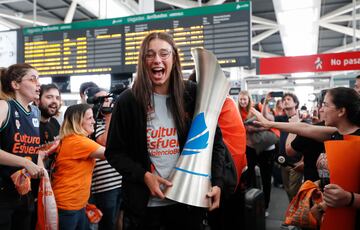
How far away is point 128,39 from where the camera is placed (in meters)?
4.58

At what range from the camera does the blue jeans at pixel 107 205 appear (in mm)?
2545

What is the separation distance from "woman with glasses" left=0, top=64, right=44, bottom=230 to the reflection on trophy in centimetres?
90

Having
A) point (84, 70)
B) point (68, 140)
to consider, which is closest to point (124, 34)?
point (84, 70)

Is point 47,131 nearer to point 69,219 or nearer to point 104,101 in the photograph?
point 104,101

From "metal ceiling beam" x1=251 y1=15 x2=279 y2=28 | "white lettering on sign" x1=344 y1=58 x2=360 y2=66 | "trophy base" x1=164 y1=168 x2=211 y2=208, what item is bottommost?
"trophy base" x1=164 y1=168 x2=211 y2=208

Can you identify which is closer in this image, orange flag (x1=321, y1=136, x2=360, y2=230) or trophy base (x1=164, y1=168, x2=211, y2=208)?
trophy base (x1=164, y1=168, x2=211, y2=208)

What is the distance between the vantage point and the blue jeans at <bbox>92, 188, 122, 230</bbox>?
8.35ft

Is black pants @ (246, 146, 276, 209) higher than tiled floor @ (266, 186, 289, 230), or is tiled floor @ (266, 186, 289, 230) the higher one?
black pants @ (246, 146, 276, 209)

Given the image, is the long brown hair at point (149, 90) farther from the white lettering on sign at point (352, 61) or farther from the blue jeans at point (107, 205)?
the white lettering on sign at point (352, 61)

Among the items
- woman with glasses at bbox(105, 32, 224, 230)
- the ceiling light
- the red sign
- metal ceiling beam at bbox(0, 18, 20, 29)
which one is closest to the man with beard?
woman with glasses at bbox(105, 32, 224, 230)

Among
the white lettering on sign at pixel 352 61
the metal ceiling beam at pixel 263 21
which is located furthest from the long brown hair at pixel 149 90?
the metal ceiling beam at pixel 263 21

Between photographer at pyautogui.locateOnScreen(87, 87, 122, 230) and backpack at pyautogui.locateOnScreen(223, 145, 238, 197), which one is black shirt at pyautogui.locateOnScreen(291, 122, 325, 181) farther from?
photographer at pyautogui.locateOnScreen(87, 87, 122, 230)

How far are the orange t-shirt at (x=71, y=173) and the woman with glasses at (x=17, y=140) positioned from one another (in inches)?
7.5

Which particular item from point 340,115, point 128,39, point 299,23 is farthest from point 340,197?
point 299,23
